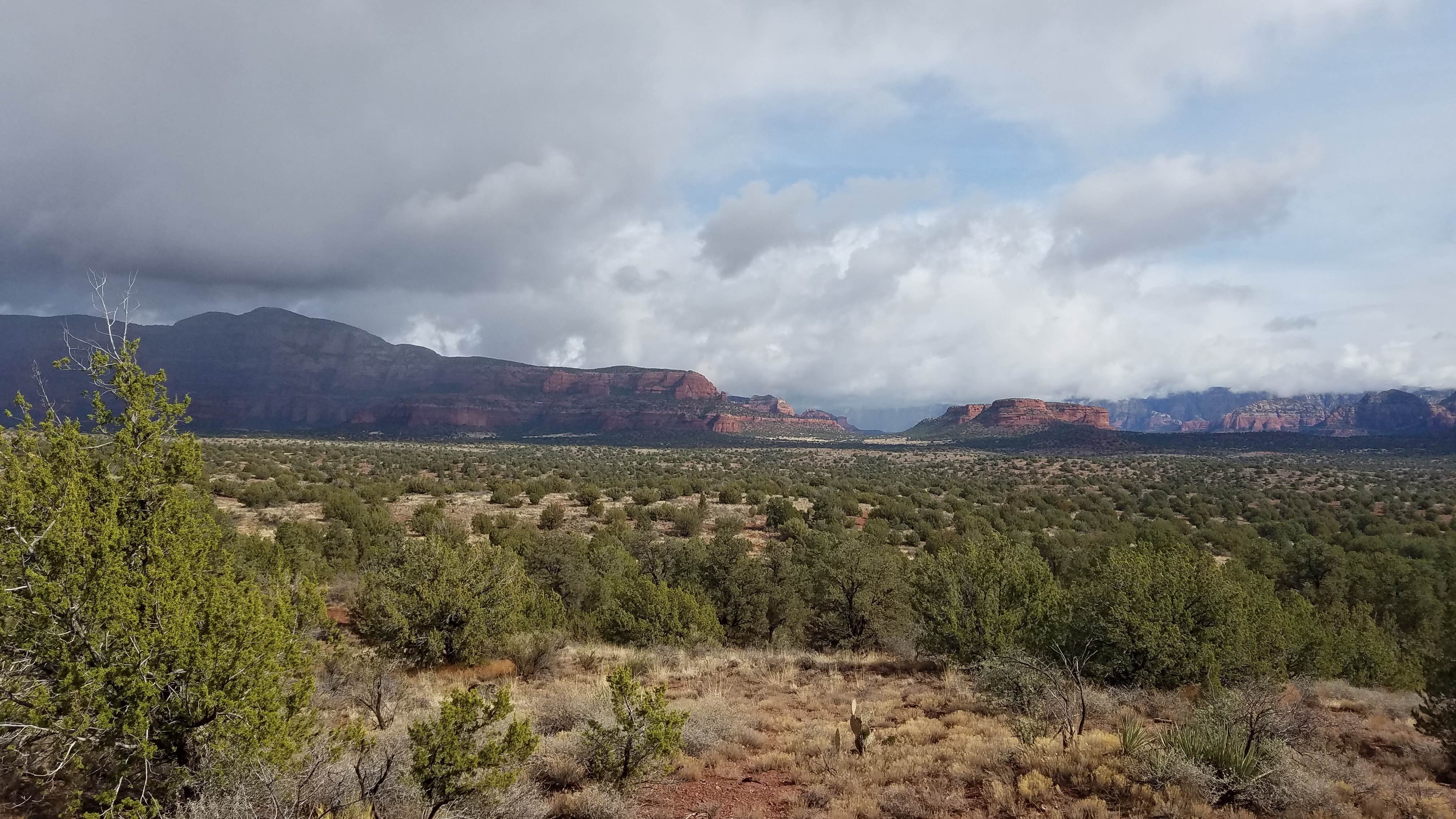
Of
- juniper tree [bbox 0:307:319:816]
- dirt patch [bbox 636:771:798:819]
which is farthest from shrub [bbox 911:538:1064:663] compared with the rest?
juniper tree [bbox 0:307:319:816]

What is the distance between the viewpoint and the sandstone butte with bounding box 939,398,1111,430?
152 m

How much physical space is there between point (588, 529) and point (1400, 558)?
38.6 metres

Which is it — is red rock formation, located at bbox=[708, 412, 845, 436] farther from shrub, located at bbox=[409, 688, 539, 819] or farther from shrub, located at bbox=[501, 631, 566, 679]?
shrub, located at bbox=[409, 688, 539, 819]

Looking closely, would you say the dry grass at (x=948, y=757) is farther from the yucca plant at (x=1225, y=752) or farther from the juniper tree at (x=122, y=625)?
the juniper tree at (x=122, y=625)

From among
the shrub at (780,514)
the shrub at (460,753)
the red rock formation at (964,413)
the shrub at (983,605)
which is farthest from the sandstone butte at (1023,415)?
the shrub at (460,753)

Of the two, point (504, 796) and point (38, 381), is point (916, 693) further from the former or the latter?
point (38, 381)

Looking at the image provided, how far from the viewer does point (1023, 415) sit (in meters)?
163

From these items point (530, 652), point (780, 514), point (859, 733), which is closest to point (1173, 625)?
point (859, 733)

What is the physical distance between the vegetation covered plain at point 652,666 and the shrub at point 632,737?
0.13 ft

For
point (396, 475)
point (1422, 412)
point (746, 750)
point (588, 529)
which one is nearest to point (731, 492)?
point (588, 529)

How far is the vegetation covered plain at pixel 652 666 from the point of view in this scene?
514 centimetres

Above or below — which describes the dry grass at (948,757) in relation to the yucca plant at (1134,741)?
below

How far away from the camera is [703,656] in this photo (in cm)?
1550

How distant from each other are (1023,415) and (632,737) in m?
176
